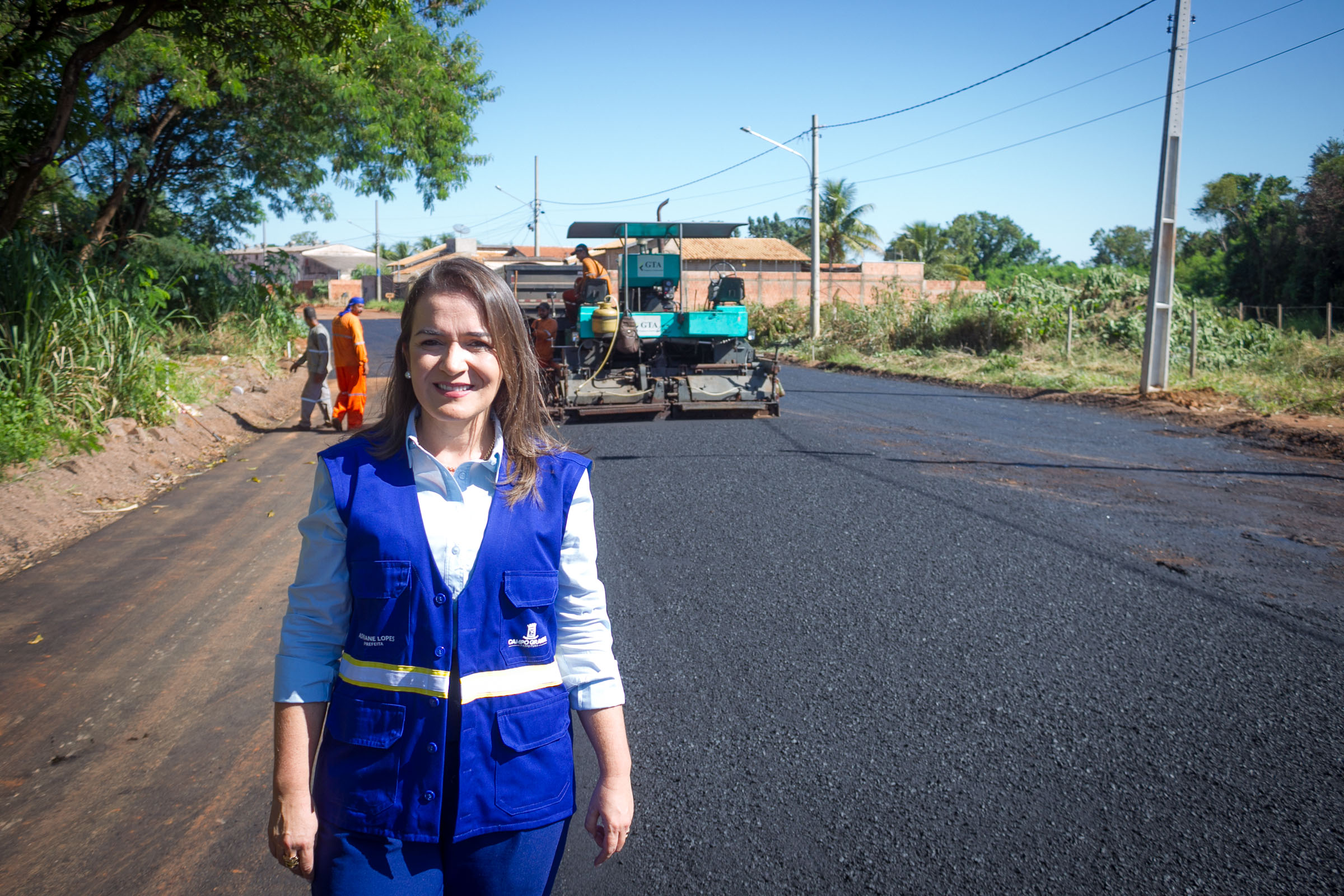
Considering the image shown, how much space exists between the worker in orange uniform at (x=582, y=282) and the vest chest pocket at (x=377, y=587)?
12.2m

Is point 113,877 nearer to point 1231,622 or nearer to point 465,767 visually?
point 465,767

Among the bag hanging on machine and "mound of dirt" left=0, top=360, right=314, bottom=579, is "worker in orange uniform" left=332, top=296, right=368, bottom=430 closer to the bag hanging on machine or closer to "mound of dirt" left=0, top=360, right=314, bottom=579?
"mound of dirt" left=0, top=360, right=314, bottom=579

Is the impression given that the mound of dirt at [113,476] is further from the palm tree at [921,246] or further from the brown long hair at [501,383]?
the palm tree at [921,246]

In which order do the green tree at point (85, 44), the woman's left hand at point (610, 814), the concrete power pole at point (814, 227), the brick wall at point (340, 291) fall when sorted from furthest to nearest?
the brick wall at point (340, 291)
the concrete power pole at point (814, 227)
the green tree at point (85, 44)
the woman's left hand at point (610, 814)

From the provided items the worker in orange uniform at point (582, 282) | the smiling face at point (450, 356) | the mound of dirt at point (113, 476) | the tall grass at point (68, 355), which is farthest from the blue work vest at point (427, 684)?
the worker in orange uniform at point (582, 282)

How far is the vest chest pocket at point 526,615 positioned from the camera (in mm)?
1784

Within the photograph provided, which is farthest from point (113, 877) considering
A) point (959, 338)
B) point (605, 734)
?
point (959, 338)

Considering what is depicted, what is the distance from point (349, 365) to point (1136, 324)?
60.3ft

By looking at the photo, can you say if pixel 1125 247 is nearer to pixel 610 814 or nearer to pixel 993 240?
pixel 993 240

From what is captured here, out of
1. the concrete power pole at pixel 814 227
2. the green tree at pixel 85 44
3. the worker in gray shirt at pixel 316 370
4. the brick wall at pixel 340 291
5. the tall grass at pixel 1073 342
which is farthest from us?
the brick wall at pixel 340 291

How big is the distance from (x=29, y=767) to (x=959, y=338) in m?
24.6

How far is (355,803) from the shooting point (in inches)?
67.9

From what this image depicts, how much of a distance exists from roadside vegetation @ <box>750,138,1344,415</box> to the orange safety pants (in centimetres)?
556

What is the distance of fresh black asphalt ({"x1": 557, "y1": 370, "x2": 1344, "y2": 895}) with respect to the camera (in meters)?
2.98
